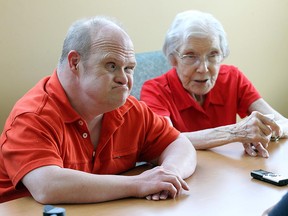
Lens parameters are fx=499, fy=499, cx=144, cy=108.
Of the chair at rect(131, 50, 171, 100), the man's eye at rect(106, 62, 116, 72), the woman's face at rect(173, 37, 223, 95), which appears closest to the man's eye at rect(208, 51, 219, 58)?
the woman's face at rect(173, 37, 223, 95)

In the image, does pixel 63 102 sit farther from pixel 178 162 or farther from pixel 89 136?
pixel 178 162

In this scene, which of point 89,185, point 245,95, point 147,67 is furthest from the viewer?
point 147,67

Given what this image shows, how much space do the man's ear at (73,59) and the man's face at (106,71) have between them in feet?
0.10

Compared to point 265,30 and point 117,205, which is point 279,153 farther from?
point 265,30

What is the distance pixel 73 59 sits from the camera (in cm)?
158

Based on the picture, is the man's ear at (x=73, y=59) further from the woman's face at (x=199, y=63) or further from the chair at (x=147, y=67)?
the chair at (x=147, y=67)

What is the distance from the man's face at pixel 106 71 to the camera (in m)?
1.55

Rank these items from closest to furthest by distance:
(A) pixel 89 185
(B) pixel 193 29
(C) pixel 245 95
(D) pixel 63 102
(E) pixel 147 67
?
(A) pixel 89 185
(D) pixel 63 102
(B) pixel 193 29
(C) pixel 245 95
(E) pixel 147 67

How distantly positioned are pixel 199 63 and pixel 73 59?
0.84m

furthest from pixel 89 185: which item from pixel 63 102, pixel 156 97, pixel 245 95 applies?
pixel 245 95

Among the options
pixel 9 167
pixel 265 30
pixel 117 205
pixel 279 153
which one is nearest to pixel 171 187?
pixel 117 205

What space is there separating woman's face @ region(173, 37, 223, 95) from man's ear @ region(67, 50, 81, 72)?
2.63ft

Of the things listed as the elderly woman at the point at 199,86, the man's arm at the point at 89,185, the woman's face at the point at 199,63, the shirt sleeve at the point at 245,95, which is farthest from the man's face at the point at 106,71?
the shirt sleeve at the point at 245,95

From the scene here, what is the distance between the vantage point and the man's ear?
1.57m
